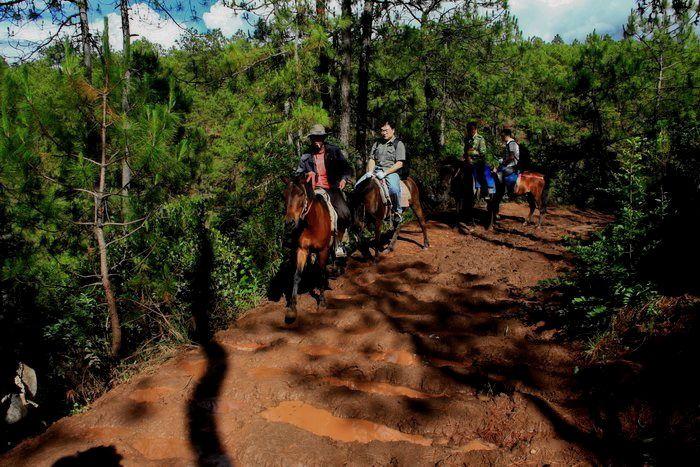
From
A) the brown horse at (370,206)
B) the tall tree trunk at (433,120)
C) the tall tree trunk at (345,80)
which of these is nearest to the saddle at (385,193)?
the brown horse at (370,206)

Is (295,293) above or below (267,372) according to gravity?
above

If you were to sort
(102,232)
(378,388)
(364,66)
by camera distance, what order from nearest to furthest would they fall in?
(378,388)
(102,232)
(364,66)

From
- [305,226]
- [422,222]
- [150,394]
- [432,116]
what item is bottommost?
[150,394]

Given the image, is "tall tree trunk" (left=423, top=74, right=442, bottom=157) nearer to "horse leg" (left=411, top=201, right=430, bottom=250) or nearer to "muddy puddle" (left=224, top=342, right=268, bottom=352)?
"horse leg" (left=411, top=201, right=430, bottom=250)

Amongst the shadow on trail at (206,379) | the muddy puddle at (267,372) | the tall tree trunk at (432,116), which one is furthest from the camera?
the tall tree trunk at (432,116)

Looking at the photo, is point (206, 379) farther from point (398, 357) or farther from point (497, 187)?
point (497, 187)

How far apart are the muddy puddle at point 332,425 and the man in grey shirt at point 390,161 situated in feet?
17.4

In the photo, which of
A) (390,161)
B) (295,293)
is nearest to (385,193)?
(390,161)

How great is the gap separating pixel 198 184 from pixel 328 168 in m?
3.40

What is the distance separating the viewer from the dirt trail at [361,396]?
11.3 ft

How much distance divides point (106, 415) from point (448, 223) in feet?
32.0

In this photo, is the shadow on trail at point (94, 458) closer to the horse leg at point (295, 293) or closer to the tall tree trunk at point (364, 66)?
the horse leg at point (295, 293)

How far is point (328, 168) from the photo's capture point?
7137 mm

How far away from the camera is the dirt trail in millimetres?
3432
